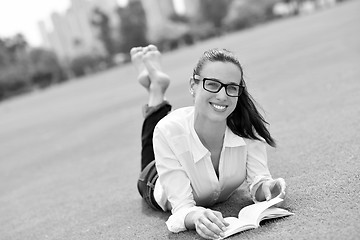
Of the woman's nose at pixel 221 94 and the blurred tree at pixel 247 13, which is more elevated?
the woman's nose at pixel 221 94

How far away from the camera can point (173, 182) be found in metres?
2.53

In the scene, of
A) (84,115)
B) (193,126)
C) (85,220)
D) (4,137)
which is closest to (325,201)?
(193,126)

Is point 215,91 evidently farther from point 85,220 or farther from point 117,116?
point 117,116

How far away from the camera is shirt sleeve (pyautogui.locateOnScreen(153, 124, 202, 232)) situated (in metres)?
2.47

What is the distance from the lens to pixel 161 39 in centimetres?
6475

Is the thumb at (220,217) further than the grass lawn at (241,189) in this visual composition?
No

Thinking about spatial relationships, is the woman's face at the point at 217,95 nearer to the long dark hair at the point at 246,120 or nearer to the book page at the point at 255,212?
the long dark hair at the point at 246,120

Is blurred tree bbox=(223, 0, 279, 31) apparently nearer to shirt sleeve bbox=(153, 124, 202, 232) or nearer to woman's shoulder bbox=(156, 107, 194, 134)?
woman's shoulder bbox=(156, 107, 194, 134)

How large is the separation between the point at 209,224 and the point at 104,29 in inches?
2504

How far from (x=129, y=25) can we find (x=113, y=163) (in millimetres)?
59985

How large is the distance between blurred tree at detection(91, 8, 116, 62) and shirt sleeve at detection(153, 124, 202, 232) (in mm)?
61201

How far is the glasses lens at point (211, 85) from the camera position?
7.89 feet

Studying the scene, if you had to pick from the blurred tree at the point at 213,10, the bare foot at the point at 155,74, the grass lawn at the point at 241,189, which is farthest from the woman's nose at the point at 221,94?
the blurred tree at the point at 213,10

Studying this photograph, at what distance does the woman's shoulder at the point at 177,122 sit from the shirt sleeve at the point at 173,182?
0.13 feet
